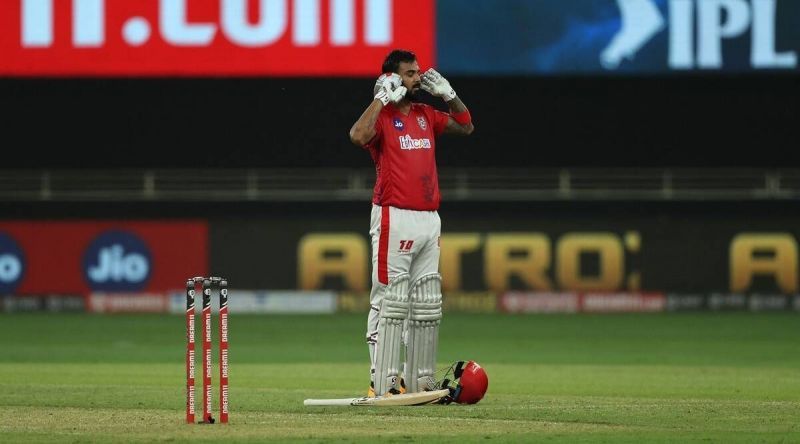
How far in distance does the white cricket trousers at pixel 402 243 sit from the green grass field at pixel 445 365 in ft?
2.64

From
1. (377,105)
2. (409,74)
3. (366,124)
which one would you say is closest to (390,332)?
(366,124)

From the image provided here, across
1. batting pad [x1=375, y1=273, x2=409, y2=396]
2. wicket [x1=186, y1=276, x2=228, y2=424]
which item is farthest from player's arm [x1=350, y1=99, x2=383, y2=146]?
wicket [x1=186, y1=276, x2=228, y2=424]

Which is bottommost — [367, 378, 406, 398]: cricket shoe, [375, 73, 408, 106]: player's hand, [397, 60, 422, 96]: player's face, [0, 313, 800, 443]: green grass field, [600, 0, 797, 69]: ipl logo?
[0, 313, 800, 443]: green grass field

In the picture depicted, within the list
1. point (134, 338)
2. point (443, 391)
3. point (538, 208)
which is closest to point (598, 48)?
point (538, 208)

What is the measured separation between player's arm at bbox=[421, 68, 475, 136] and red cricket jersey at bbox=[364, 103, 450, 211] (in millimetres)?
226

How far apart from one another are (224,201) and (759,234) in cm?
877

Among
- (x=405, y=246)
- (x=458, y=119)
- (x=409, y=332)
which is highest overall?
(x=458, y=119)

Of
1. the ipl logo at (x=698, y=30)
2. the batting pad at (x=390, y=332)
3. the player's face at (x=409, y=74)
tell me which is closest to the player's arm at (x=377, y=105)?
the player's face at (x=409, y=74)

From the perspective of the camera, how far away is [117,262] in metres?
25.2

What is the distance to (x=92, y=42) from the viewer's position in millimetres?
25328

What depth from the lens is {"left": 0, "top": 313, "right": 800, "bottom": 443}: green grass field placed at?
7750mm

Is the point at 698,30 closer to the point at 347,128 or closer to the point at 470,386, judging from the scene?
the point at 347,128

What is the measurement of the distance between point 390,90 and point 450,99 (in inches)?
20.6

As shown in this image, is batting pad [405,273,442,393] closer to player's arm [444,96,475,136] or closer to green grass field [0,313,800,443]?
green grass field [0,313,800,443]
